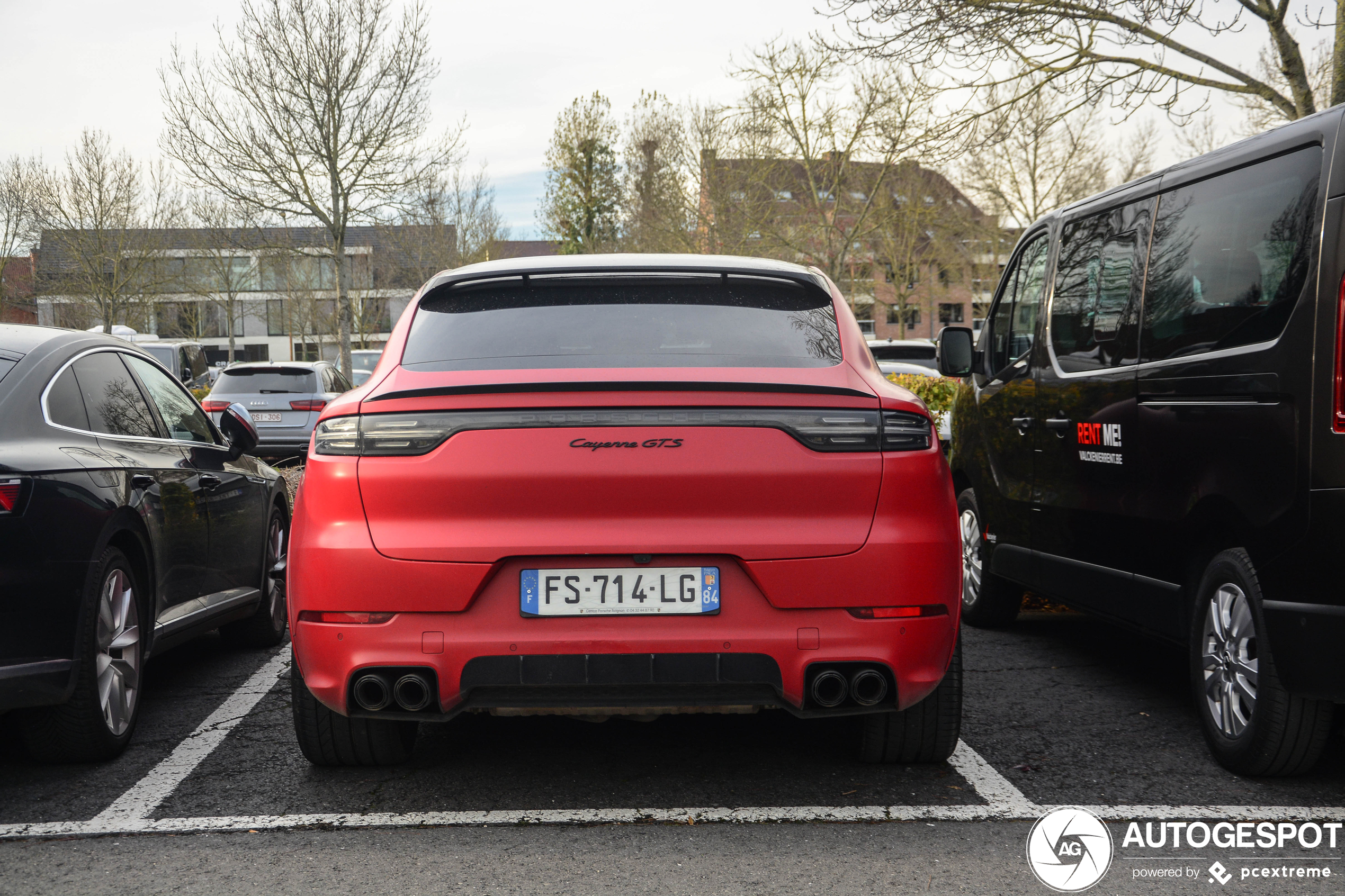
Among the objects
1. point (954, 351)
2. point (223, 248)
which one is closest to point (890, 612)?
point (954, 351)

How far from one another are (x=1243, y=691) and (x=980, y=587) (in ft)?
9.09

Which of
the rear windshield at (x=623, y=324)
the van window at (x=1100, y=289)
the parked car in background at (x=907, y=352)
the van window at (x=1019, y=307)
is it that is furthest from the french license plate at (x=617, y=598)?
the parked car in background at (x=907, y=352)

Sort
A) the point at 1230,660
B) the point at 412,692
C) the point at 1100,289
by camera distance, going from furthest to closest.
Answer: the point at 1100,289, the point at 1230,660, the point at 412,692

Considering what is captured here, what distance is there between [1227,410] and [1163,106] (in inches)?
392

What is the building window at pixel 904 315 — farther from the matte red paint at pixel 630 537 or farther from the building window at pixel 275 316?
the matte red paint at pixel 630 537

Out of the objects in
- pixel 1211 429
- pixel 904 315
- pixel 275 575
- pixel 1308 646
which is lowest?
pixel 275 575

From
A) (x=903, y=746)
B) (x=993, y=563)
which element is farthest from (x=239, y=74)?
(x=903, y=746)

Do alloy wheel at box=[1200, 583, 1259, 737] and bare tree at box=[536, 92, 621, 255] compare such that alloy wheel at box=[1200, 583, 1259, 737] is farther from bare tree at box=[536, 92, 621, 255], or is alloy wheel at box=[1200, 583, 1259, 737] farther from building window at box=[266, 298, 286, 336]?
building window at box=[266, 298, 286, 336]

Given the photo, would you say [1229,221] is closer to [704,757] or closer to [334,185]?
[704,757]

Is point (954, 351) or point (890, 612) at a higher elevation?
point (954, 351)

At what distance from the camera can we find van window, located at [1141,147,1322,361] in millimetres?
3793

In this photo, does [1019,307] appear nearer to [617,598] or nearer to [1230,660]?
[1230,660]

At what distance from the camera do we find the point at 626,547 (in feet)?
11.1

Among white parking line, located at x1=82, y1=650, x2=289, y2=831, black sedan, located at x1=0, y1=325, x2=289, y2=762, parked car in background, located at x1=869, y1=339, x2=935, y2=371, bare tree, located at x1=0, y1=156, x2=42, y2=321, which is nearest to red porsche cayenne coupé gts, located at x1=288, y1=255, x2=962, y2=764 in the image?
white parking line, located at x1=82, y1=650, x2=289, y2=831
